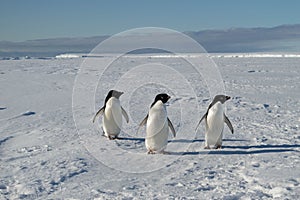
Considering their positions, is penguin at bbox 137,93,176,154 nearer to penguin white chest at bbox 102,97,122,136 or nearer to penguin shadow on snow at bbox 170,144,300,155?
penguin shadow on snow at bbox 170,144,300,155

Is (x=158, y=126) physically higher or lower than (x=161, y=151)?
higher

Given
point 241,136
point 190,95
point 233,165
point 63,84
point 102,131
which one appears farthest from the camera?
point 63,84

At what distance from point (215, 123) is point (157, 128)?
31.2 inches

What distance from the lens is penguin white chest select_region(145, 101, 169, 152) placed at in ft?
16.3

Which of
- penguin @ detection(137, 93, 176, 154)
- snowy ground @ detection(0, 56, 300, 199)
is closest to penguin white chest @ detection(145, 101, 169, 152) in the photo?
penguin @ detection(137, 93, 176, 154)

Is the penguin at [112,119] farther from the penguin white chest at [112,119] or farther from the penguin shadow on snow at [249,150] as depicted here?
the penguin shadow on snow at [249,150]

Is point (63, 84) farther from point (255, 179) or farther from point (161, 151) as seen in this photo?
point (255, 179)

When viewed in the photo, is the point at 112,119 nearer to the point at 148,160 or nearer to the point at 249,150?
the point at 148,160

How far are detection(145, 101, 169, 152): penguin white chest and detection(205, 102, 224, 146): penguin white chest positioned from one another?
622 millimetres

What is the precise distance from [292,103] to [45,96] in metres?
6.66

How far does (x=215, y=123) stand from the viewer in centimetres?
516

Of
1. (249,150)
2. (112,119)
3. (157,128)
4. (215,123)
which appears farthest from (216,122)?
(112,119)

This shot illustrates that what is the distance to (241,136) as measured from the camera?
5941 millimetres

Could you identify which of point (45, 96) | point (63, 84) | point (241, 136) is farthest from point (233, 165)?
point (63, 84)
